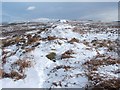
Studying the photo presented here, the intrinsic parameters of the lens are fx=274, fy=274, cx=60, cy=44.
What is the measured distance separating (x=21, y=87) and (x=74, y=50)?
8019 mm

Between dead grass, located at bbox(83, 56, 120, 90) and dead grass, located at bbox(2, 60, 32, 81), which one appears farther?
dead grass, located at bbox(2, 60, 32, 81)

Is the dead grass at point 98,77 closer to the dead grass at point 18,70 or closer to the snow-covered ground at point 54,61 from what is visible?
the snow-covered ground at point 54,61

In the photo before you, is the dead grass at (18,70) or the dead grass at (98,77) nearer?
the dead grass at (98,77)

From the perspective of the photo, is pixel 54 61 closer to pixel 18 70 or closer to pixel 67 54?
pixel 67 54

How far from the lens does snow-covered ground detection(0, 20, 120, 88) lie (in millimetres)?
18414

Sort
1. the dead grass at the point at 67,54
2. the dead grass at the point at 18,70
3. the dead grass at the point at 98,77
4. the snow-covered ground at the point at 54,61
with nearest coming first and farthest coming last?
1. the dead grass at the point at 98,77
2. the snow-covered ground at the point at 54,61
3. the dead grass at the point at 18,70
4. the dead grass at the point at 67,54

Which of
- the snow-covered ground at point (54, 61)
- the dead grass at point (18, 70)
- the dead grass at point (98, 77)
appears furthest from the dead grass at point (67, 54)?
the dead grass at point (18, 70)

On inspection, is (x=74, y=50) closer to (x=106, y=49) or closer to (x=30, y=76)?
(x=106, y=49)

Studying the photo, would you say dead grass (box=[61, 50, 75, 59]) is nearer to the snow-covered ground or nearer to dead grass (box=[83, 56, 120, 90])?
the snow-covered ground

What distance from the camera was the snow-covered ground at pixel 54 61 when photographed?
1841 cm

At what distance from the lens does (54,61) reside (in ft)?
74.3

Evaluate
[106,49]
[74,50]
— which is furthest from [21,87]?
[106,49]

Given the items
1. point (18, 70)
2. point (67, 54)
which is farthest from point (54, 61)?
point (18, 70)

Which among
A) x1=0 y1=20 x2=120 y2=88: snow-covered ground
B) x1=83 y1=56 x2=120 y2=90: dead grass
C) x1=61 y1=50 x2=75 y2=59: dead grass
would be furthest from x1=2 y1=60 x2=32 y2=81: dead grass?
x1=83 y1=56 x2=120 y2=90: dead grass
